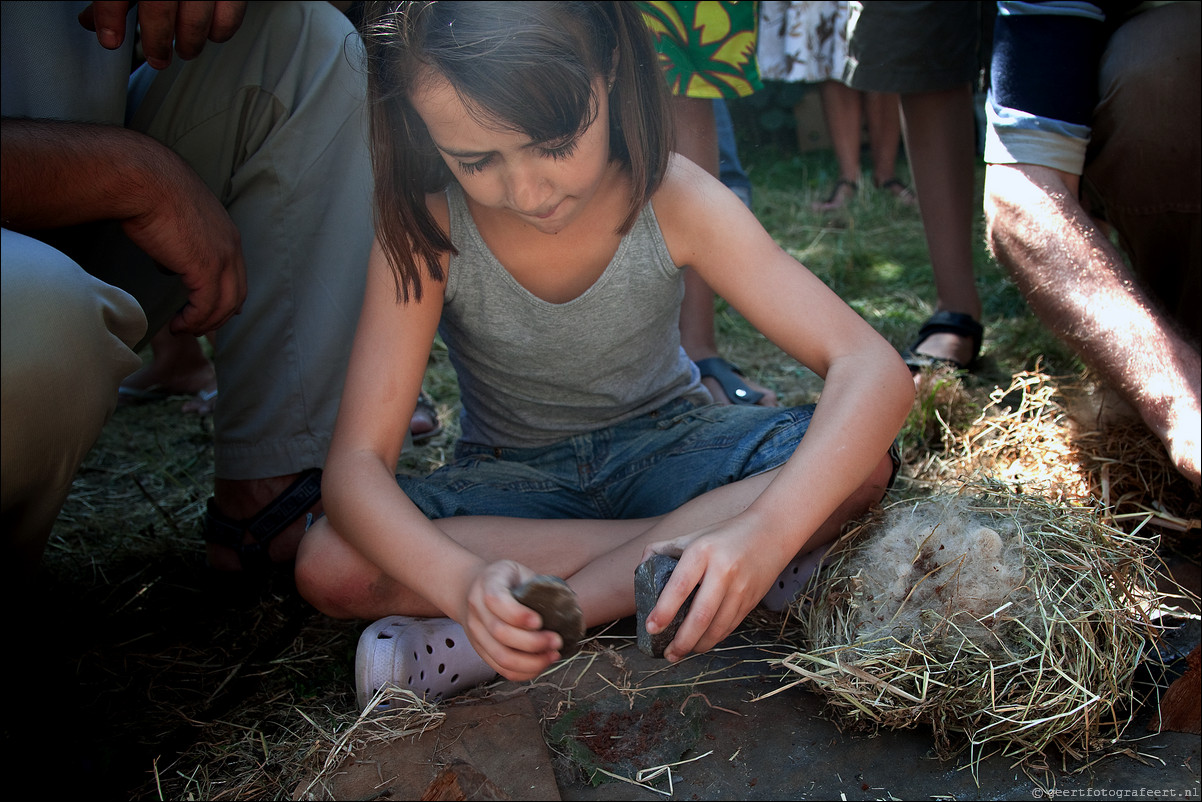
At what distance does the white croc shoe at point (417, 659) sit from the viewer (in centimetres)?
167

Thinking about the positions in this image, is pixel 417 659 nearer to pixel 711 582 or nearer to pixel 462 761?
pixel 462 761

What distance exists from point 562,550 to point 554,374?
0.40m

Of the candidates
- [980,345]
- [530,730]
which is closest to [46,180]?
[530,730]

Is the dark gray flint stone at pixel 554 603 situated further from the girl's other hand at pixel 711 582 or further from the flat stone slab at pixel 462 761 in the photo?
the flat stone slab at pixel 462 761

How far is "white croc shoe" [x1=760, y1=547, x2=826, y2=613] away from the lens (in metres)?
1.88

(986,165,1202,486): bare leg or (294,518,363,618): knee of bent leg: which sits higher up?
(986,165,1202,486): bare leg

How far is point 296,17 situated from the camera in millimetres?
2234

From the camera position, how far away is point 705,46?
2680 mm

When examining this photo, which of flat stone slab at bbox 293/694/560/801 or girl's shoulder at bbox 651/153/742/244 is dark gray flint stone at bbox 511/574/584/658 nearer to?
flat stone slab at bbox 293/694/560/801

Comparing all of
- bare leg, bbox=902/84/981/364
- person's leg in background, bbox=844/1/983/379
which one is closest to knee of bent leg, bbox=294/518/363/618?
person's leg in background, bbox=844/1/983/379

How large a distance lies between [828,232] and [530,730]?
3.65m

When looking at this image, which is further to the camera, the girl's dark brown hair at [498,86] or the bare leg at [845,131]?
the bare leg at [845,131]

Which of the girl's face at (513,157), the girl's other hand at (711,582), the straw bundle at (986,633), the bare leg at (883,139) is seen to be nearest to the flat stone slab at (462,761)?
the girl's other hand at (711,582)

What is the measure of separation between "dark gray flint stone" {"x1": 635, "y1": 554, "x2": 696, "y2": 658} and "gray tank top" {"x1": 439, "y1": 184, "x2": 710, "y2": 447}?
2.22ft
